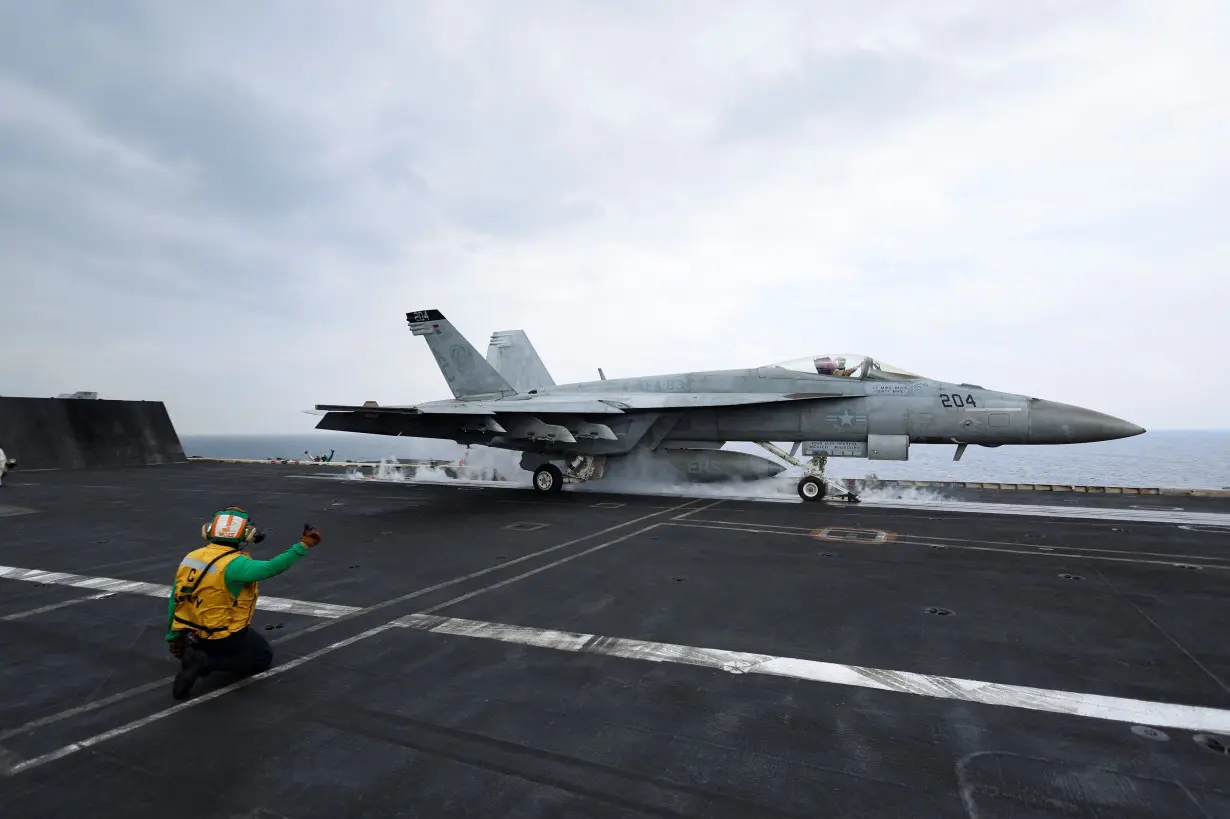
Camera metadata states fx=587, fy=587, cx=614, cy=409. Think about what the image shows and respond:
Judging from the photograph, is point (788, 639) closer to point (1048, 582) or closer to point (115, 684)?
point (1048, 582)

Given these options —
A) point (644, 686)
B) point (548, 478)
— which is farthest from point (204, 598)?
point (548, 478)

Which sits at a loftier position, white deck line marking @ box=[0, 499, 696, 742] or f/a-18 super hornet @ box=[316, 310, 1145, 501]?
f/a-18 super hornet @ box=[316, 310, 1145, 501]

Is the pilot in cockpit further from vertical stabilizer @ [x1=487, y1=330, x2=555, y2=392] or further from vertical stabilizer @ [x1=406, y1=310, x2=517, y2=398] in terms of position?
vertical stabilizer @ [x1=487, y1=330, x2=555, y2=392]

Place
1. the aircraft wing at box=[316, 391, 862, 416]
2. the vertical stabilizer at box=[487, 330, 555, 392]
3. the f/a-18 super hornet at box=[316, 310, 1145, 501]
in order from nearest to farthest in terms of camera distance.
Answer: the f/a-18 super hornet at box=[316, 310, 1145, 501]
the aircraft wing at box=[316, 391, 862, 416]
the vertical stabilizer at box=[487, 330, 555, 392]

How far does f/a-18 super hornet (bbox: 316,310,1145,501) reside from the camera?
1243 centimetres

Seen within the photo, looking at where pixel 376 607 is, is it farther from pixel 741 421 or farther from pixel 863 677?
pixel 741 421

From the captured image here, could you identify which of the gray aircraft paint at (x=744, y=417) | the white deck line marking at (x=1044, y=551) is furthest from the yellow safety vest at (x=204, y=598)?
the gray aircraft paint at (x=744, y=417)

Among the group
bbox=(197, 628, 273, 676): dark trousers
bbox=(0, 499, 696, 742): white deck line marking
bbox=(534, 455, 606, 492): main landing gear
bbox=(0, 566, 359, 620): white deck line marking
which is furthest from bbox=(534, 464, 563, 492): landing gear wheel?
bbox=(197, 628, 273, 676): dark trousers

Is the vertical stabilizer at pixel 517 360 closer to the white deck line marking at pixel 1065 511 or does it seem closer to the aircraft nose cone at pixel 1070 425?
the white deck line marking at pixel 1065 511

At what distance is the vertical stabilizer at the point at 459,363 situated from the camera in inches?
741

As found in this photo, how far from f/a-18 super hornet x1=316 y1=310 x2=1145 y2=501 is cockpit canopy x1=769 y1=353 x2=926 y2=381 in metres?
0.02

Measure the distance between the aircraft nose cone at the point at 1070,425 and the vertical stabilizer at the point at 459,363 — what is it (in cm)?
1399

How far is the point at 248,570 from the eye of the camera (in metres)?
3.91

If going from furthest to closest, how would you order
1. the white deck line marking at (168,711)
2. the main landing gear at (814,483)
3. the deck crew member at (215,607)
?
1. the main landing gear at (814,483)
2. the deck crew member at (215,607)
3. the white deck line marking at (168,711)
